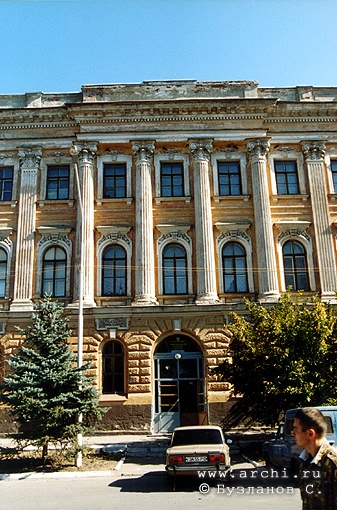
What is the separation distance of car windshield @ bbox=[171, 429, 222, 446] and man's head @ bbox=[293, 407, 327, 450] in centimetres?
828

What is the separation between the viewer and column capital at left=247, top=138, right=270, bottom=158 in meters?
24.3

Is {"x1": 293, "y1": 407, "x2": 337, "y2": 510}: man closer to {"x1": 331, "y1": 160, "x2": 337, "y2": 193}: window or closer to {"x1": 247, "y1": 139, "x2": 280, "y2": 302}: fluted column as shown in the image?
{"x1": 247, "y1": 139, "x2": 280, "y2": 302}: fluted column

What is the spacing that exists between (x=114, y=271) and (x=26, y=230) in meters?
4.68

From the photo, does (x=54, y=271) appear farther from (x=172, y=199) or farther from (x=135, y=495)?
(x=135, y=495)

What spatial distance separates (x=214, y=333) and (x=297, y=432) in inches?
685

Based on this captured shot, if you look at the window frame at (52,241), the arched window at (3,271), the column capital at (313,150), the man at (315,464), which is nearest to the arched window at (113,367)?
the window frame at (52,241)

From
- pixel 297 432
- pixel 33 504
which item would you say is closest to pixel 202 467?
pixel 33 504

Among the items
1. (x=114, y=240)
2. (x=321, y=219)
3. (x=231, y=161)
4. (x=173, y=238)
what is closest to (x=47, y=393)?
(x=114, y=240)

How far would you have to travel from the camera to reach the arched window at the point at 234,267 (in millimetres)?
22859

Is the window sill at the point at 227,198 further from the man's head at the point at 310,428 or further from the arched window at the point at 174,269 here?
the man's head at the point at 310,428

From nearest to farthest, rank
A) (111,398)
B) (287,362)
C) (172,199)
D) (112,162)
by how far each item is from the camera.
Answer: (287,362)
(111,398)
(172,199)
(112,162)

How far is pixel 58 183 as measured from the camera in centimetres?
2442

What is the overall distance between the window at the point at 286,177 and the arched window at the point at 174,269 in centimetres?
605

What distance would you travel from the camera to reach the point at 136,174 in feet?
78.8
